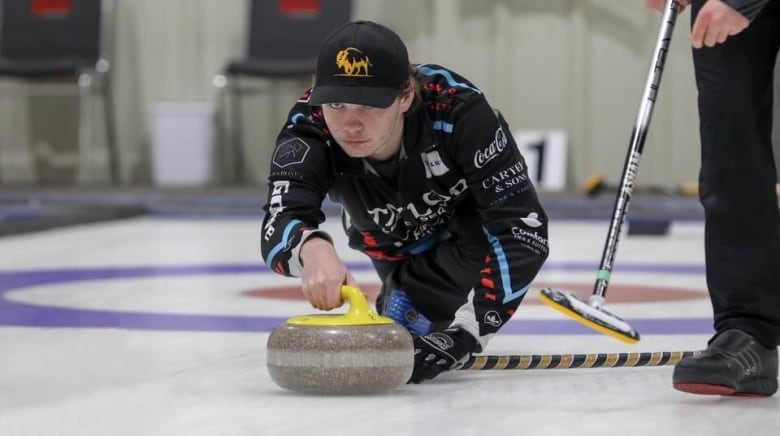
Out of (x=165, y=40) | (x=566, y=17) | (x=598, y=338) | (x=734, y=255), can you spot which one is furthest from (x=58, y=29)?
(x=734, y=255)

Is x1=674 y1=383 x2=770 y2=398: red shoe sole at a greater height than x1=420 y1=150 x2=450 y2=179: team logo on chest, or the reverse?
x1=420 y1=150 x2=450 y2=179: team logo on chest

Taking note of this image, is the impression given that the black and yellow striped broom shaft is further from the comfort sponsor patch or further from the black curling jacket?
the comfort sponsor patch

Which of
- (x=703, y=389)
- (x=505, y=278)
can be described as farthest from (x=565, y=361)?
(x=703, y=389)

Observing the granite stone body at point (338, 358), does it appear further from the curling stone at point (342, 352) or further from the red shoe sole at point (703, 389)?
the red shoe sole at point (703, 389)

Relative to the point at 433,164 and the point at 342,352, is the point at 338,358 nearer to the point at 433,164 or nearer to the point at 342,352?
the point at 342,352

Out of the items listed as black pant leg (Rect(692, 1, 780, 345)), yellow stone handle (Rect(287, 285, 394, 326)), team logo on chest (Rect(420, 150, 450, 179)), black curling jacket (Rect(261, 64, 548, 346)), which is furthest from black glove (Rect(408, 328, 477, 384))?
black pant leg (Rect(692, 1, 780, 345))

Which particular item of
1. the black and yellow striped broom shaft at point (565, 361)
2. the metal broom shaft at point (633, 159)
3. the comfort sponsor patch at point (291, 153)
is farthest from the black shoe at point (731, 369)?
the comfort sponsor patch at point (291, 153)

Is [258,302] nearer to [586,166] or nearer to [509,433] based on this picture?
[509,433]

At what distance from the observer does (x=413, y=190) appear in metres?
Answer: 2.07

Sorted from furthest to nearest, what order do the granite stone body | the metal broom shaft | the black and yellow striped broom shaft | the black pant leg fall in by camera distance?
the metal broom shaft, the black and yellow striped broom shaft, the black pant leg, the granite stone body

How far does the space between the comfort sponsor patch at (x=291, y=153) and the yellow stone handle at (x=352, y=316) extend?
32cm

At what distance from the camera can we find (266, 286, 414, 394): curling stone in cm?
166

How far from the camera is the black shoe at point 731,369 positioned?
1685 millimetres

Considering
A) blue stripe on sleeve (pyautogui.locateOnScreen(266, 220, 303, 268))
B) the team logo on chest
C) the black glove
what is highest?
the team logo on chest
